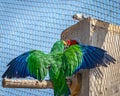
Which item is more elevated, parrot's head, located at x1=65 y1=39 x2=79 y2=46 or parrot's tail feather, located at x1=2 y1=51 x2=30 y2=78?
parrot's head, located at x1=65 y1=39 x2=79 y2=46

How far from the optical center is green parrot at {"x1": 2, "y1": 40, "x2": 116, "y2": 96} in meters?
1.43

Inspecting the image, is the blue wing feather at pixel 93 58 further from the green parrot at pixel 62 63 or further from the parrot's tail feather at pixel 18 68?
the parrot's tail feather at pixel 18 68

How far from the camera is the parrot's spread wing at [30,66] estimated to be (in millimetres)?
1417

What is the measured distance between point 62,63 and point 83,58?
84 mm

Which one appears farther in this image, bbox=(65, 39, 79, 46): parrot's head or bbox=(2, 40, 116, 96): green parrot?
bbox=(65, 39, 79, 46): parrot's head

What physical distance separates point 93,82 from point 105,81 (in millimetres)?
56

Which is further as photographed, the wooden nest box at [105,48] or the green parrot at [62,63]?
the wooden nest box at [105,48]

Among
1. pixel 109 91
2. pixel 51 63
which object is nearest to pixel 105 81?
pixel 109 91

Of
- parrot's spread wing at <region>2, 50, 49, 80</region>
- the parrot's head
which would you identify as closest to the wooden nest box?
the parrot's head

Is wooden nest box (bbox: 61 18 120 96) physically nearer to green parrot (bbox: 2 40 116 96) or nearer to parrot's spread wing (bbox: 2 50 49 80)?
green parrot (bbox: 2 40 116 96)

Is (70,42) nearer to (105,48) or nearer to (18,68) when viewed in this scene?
(105,48)

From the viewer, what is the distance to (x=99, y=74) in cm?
155

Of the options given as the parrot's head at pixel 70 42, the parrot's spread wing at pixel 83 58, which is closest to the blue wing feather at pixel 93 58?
the parrot's spread wing at pixel 83 58

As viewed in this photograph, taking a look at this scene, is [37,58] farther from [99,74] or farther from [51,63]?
[99,74]
